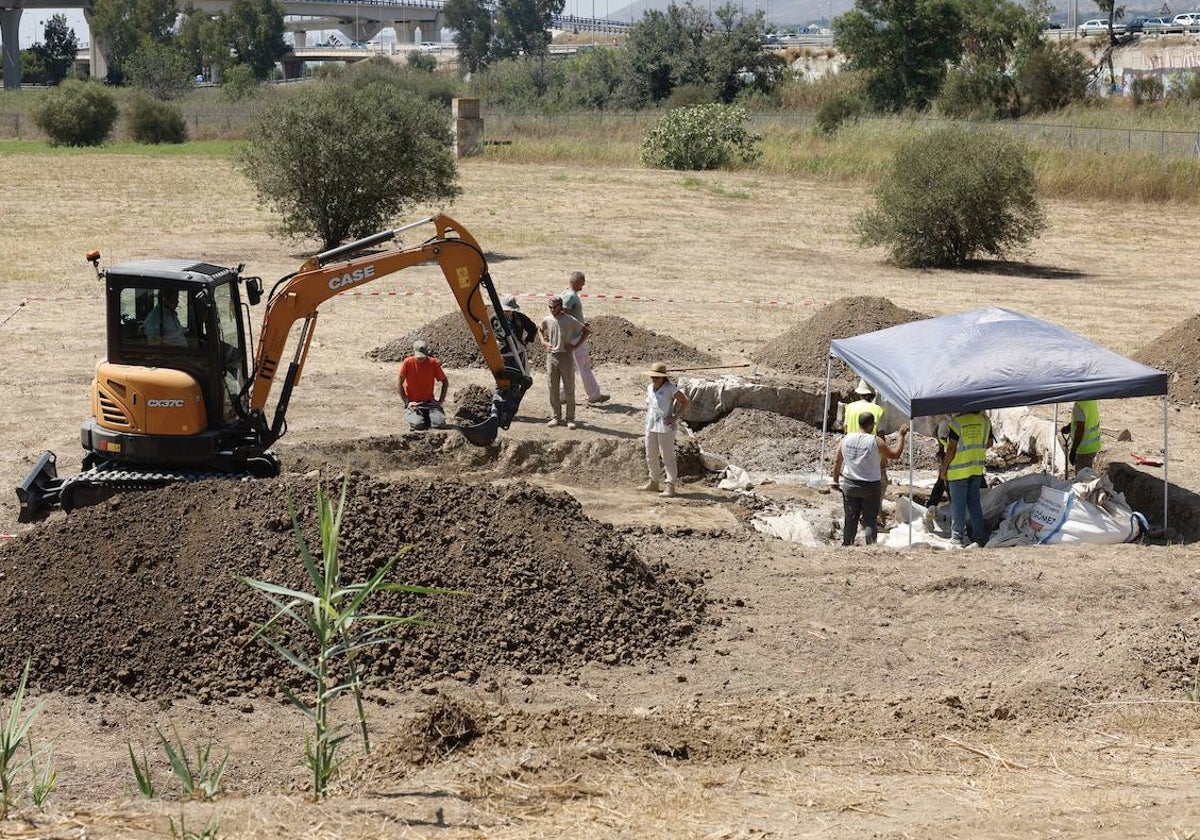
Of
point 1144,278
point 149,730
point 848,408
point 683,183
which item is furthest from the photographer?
point 683,183

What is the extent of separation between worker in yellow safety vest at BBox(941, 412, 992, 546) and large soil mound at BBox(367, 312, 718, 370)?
279 inches

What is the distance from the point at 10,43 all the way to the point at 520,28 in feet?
224

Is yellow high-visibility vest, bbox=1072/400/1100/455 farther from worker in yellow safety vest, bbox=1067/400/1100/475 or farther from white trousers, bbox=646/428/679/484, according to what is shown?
white trousers, bbox=646/428/679/484

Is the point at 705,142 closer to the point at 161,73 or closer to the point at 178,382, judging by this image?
the point at 178,382

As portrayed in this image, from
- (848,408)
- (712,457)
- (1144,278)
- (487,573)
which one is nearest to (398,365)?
(712,457)

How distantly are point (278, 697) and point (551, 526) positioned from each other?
8.35 feet

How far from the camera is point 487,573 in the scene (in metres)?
9.88

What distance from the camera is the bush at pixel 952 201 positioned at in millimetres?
28812

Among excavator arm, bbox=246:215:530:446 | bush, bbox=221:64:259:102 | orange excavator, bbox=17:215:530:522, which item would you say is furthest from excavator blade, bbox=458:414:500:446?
bush, bbox=221:64:259:102

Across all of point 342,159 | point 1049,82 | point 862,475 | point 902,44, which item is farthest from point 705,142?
point 862,475

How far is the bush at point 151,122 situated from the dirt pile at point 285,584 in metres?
58.5

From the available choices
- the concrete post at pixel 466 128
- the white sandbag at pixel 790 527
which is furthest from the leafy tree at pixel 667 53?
the white sandbag at pixel 790 527

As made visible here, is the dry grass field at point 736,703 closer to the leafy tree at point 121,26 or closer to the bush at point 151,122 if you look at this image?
the bush at point 151,122

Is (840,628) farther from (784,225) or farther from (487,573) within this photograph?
(784,225)
